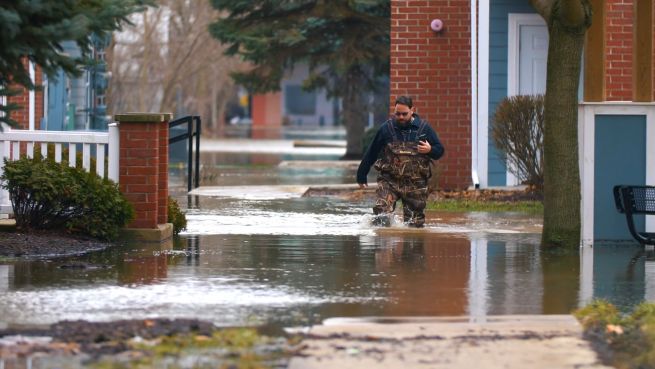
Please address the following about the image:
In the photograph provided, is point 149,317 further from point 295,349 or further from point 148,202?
point 148,202

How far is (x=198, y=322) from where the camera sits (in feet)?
27.9

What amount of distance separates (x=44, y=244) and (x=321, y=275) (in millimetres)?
2806

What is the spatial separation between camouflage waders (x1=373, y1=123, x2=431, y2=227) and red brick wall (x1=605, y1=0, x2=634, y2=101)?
5.15 meters

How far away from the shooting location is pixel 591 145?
13.1 meters

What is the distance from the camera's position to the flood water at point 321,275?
9250 mm

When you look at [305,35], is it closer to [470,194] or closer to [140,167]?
[470,194]

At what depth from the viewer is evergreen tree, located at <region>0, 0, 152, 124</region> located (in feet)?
31.9

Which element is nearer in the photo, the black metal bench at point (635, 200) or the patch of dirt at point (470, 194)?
the black metal bench at point (635, 200)

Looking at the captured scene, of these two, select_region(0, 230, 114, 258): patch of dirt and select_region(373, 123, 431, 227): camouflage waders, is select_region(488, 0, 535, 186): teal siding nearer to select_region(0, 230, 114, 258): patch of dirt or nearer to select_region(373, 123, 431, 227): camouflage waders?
select_region(373, 123, 431, 227): camouflage waders

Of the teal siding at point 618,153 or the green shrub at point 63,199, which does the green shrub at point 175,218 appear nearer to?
the green shrub at point 63,199

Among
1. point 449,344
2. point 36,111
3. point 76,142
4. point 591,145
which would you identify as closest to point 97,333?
point 449,344

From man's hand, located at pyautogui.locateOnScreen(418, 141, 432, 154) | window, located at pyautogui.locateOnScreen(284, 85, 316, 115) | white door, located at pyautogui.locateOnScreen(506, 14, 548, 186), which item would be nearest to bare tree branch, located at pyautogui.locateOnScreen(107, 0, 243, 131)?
white door, located at pyautogui.locateOnScreen(506, 14, 548, 186)

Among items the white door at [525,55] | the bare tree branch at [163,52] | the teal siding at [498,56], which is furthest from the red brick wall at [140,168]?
the bare tree branch at [163,52]

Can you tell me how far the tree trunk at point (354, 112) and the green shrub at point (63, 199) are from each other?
22107 millimetres
